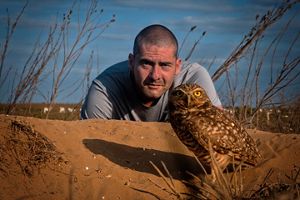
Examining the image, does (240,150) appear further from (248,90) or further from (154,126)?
(248,90)

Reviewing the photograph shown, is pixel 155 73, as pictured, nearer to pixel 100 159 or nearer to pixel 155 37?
pixel 155 37

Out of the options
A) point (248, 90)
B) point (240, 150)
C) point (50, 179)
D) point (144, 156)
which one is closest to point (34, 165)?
point (50, 179)

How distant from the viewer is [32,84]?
7.52m

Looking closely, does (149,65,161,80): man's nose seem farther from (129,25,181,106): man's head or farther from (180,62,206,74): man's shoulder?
(180,62,206,74): man's shoulder

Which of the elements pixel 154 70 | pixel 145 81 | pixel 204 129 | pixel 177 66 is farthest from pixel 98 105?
pixel 204 129

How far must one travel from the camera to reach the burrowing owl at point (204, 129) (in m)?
4.46

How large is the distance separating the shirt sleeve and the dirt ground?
92cm

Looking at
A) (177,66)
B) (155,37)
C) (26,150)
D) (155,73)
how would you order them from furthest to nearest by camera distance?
1. (177,66)
2. (155,37)
3. (155,73)
4. (26,150)

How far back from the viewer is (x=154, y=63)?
21.8 ft

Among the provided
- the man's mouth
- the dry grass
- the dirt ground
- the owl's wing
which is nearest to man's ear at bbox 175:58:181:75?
the man's mouth

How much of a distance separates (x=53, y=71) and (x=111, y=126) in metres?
2.39

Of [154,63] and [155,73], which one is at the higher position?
[154,63]

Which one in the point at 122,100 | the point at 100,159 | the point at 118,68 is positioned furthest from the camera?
the point at 118,68

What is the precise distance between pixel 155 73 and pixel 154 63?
0.52 ft
